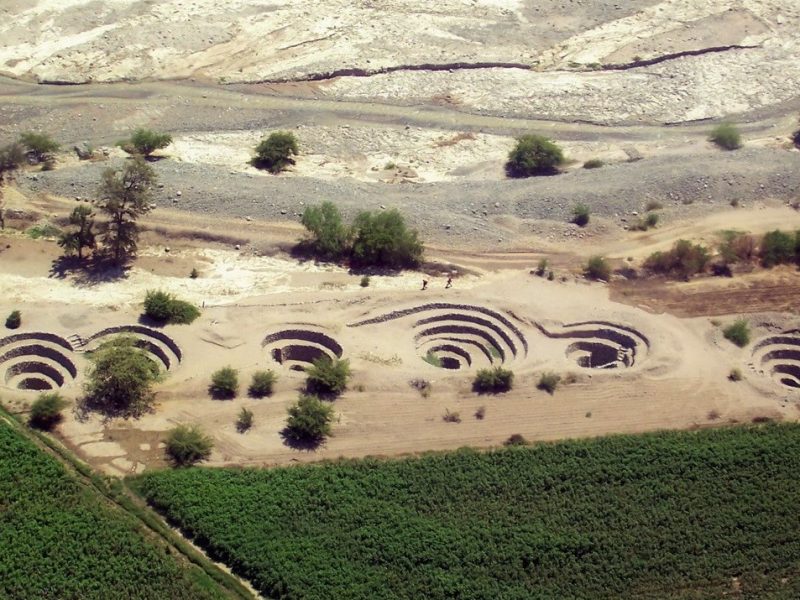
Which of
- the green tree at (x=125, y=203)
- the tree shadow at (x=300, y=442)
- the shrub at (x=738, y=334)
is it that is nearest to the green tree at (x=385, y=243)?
the green tree at (x=125, y=203)

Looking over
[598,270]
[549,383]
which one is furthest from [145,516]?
[598,270]

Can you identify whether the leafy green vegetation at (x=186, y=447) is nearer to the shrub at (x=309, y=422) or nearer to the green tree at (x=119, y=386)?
the green tree at (x=119, y=386)

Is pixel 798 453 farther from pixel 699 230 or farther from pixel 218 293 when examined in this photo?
pixel 218 293

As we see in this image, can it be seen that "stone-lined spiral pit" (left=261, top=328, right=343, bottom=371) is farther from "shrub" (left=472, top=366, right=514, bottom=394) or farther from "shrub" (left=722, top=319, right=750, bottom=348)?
"shrub" (left=722, top=319, right=750, bottom=348)

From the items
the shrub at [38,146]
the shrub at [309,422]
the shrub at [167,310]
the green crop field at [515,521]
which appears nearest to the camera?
the green crop field at [515,521]

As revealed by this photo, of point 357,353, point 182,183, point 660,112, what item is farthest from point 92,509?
point 660,112
